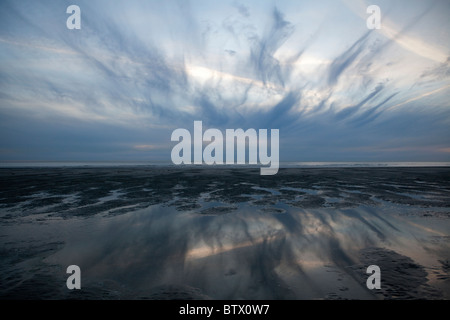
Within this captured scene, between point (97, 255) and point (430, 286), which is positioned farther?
point (97, 255)

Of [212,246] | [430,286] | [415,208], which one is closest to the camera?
[430,286]

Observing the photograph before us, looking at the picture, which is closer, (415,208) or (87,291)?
(87,291)

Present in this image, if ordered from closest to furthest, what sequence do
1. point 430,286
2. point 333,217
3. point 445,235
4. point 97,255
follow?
point 430,286 < point 97,255 < point 445,235 < point 333,217

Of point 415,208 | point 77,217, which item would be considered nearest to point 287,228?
point 415,208

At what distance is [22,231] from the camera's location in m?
8.43

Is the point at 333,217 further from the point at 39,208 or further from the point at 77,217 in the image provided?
the point at 39,208

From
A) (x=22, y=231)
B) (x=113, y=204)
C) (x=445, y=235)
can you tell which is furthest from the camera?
(x=113, y=204)

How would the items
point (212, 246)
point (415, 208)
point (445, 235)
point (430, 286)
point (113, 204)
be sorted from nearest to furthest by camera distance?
point (430, 286) < point (212, 246) < point (445, 235) < point (415, 208) < point (113, 204)

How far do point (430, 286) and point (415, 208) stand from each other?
9682mm

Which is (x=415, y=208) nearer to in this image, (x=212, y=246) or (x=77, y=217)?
(x=212, y=246)
